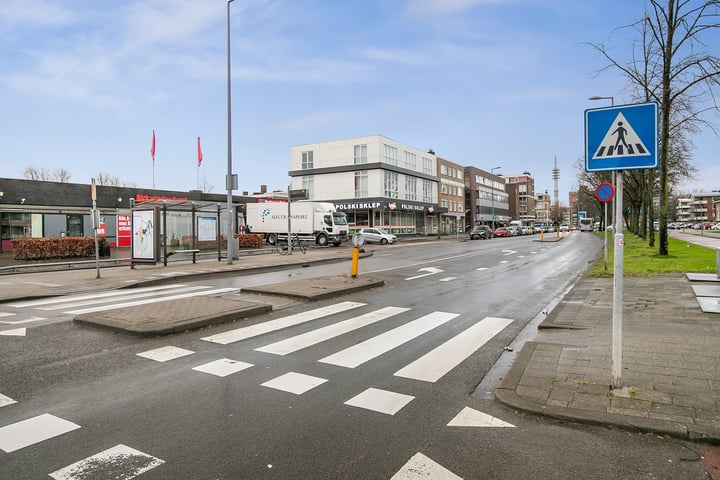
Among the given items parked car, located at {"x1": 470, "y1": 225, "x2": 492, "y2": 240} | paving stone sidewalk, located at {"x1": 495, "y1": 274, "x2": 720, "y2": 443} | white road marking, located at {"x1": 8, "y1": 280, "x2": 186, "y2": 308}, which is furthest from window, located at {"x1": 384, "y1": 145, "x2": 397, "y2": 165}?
paving stone sidewalk, located at {"x1": 495, "y1": 274, "x2": 720, "y2": 443}

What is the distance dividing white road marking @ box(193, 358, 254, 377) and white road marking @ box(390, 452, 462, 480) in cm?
268

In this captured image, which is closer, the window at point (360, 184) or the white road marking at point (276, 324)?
the white road marking at point (276, 324)

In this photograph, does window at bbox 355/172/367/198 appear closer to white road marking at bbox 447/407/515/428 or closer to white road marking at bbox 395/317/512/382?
white road marking at bbox 395/317/512/382

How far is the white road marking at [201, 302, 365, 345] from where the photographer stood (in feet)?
22.1

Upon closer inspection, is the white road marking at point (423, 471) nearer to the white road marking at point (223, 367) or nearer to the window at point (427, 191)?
the white road marking at point (223, 367)

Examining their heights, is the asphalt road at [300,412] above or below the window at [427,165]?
below

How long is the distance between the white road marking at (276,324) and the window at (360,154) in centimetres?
4719

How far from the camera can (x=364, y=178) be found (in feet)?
181

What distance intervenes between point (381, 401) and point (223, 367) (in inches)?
83.5

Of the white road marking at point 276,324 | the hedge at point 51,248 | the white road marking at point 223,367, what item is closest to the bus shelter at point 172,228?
the hedge at point 51,248

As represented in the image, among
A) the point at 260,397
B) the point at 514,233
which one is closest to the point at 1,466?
the point at 260,397

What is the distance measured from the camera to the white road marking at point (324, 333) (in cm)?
616

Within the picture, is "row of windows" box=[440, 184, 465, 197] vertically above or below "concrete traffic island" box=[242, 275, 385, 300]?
above

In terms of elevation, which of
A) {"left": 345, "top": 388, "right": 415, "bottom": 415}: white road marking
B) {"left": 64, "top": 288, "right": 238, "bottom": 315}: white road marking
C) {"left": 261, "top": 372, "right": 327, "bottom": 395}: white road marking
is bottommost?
{"left": 345, "top": 388, "right": 415, "bottom": 415}: white road marking
